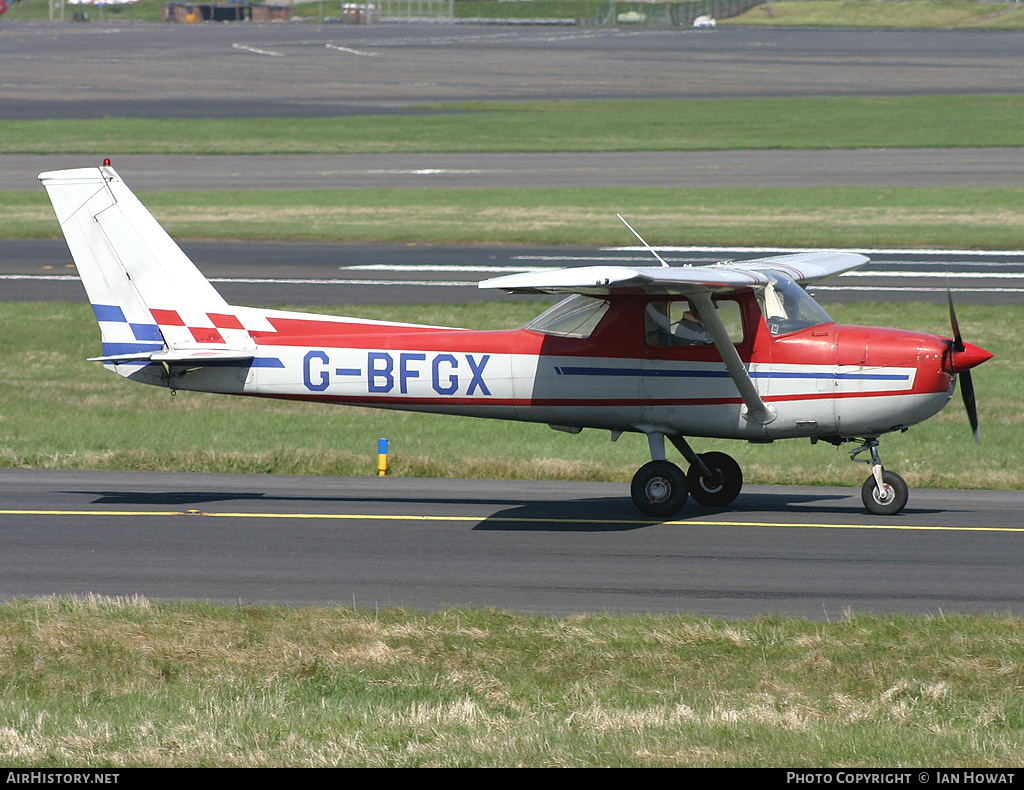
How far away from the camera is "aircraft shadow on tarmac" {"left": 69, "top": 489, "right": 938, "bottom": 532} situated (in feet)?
44.0

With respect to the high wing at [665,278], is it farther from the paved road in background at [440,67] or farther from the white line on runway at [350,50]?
the white line on runway at [350,50]

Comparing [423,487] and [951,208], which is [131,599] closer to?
[423,487]

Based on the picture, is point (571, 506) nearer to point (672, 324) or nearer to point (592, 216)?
point (672, 324)

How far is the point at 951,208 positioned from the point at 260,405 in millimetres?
25280

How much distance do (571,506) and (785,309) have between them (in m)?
3.07

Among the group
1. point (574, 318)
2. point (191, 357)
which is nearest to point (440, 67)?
point (191, 357)

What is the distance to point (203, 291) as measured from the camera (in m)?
14.4

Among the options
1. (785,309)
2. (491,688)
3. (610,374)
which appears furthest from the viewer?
(610,374)

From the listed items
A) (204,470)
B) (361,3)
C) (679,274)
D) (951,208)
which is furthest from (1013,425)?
(361,3)

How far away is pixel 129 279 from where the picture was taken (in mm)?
14281

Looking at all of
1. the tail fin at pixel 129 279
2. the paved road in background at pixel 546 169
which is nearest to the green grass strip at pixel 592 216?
the paved road in background at pixel 546 169

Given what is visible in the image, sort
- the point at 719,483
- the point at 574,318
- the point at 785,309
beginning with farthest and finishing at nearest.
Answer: the point at 719,483
the point at 574,318
the point at 785,309

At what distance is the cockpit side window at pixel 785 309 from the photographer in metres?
13.4

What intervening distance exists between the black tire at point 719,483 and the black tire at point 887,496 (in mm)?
1329
